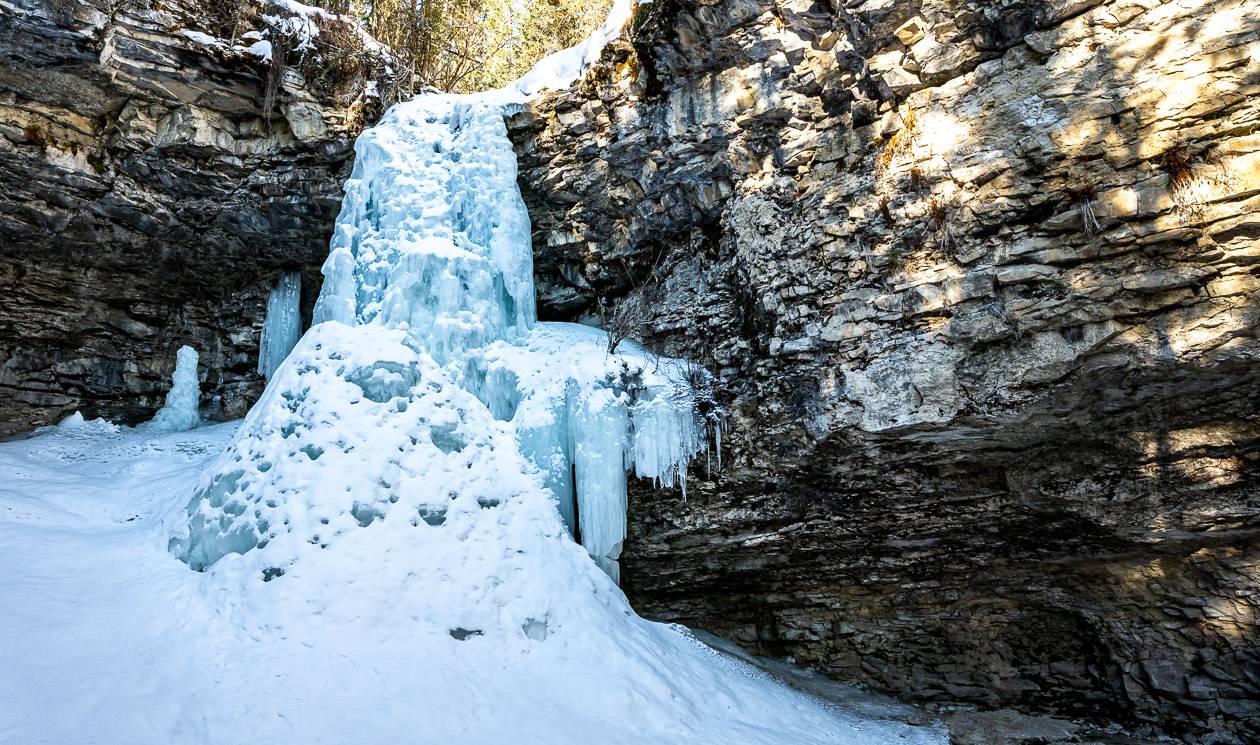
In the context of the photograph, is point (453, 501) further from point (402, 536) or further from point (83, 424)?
point (83, 424)

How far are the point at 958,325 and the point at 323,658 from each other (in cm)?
659

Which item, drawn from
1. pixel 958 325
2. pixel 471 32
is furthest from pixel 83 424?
pixel 958 325

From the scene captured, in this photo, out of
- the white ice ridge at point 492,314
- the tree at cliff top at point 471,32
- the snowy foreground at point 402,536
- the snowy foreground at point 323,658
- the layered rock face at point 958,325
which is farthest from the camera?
the tree at cliff top at point 471,32

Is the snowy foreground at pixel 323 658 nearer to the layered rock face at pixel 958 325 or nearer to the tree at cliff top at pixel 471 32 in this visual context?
the layered rock face at pixel 958 325

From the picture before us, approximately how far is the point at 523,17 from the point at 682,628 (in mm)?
14701

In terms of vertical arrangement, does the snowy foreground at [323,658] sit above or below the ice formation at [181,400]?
below

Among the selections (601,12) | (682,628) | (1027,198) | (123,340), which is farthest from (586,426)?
(601,12)

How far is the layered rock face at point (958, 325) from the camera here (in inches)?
239

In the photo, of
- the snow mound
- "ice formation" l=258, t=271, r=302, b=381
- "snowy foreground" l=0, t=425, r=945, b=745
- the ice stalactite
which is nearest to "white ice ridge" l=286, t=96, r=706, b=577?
the ice stalactite

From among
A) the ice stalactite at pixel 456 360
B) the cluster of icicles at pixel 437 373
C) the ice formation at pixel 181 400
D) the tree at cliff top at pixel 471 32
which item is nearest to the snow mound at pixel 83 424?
the ice formation at pixel 181 400

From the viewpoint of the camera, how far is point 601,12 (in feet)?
51.6

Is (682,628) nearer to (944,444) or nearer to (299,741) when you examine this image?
(944,444)

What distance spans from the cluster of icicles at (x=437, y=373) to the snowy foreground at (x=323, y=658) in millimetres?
664

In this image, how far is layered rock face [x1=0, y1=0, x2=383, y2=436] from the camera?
30.8 ft
